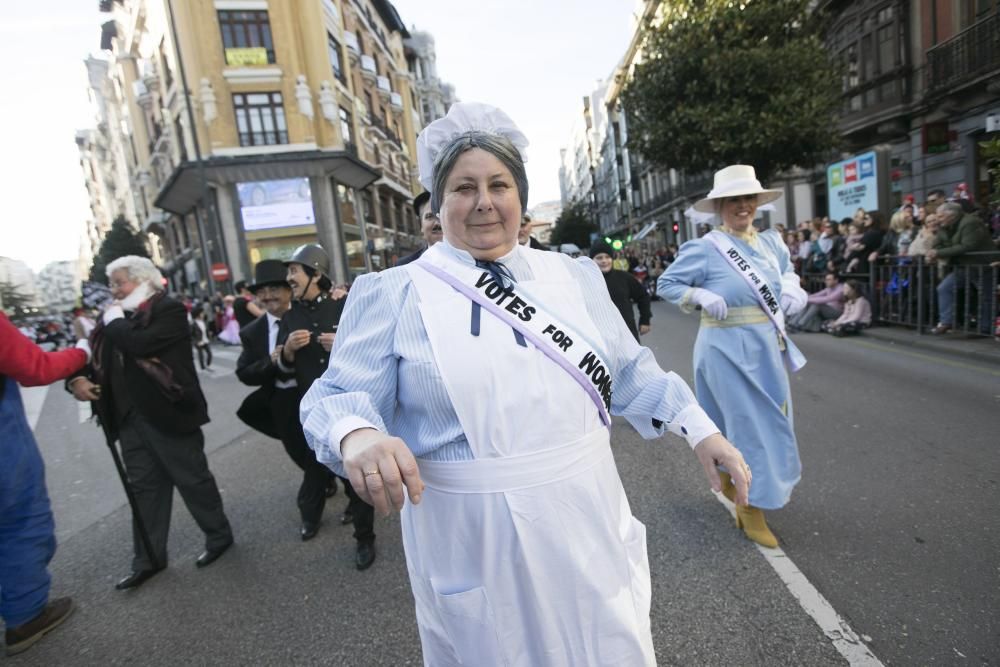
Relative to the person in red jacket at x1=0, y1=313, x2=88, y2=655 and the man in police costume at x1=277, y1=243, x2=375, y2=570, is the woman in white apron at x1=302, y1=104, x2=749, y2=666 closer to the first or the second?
the man in police costume at x1=277, y1=243, x2=375, y2=570

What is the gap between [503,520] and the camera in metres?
1.32

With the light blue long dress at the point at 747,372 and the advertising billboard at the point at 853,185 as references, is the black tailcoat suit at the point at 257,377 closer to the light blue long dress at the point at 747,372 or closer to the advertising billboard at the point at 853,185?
the light blue long dress at the point at 747,372

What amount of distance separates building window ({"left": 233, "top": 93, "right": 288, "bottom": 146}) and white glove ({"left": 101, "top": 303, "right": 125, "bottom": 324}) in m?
22.1

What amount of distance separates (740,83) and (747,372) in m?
15.0

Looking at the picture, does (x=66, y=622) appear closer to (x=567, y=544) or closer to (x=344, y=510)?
(x=344, y=510)

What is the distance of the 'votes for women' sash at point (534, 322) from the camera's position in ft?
4.44

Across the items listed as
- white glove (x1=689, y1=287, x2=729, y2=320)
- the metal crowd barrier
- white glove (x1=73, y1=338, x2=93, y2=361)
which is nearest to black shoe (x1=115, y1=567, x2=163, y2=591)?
white glove (x1=73, y1=338, x2=93, y2=361)

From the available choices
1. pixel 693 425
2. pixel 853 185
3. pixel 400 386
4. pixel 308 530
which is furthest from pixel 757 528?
pixel 853 185

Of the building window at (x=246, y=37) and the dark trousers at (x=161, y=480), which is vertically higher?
the building window at (x=246, y=37)

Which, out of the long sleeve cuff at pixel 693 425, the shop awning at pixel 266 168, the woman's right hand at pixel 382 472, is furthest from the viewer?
the shop awning at pixel 266 168

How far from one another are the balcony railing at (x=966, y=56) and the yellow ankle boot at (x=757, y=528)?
48.8 feet

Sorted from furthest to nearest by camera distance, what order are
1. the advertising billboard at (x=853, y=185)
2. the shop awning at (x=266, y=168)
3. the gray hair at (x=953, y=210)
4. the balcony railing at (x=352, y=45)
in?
the balcony railing at (x=352, y=45) < the shop awning at (x=266, y=168) < the advertising billboard at (x=853, y=185) < the gray hair at (x=953, y=210)

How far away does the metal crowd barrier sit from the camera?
6.87 m

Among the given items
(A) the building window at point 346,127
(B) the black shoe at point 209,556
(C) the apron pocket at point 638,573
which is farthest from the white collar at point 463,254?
(A) the building window at point 346,127
